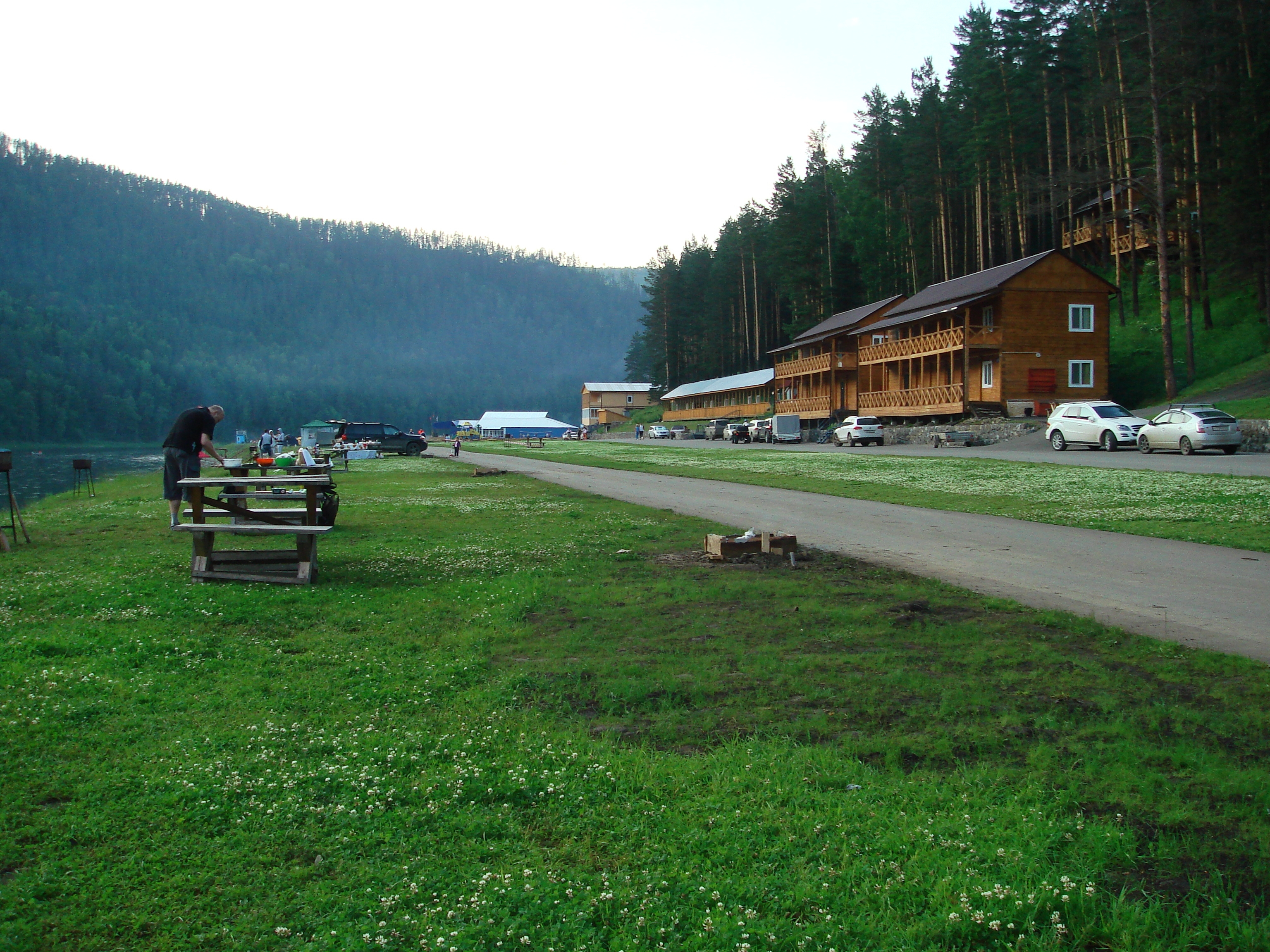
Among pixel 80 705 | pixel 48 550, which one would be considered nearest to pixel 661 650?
pixel 80 705

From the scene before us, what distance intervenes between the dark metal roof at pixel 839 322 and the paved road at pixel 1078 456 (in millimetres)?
20857

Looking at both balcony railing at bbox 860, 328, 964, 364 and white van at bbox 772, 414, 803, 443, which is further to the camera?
white van at bbox 772, 414, 803, 443

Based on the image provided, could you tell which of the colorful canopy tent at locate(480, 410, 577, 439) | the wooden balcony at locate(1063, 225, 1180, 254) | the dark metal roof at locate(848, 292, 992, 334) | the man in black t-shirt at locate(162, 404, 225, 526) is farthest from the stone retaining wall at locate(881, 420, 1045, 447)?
the colorful canopy tent at locate(480, 410, 577, 439)

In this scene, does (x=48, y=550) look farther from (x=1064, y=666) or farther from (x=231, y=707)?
(x=1064, y=666)

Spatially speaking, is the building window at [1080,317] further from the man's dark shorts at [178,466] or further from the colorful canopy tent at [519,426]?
the colorful canopy tent at [519,426]

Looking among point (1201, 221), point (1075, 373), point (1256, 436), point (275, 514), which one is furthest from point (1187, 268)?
point (275, 514)

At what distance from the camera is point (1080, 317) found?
50781 millimetres

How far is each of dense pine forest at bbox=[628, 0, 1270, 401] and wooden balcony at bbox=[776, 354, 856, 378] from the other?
9.36 metres

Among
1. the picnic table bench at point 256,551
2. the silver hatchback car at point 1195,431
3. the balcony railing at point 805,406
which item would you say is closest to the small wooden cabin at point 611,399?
the balcony railing at point 805,406

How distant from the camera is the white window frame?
50.2 m

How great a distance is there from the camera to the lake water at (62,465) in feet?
133

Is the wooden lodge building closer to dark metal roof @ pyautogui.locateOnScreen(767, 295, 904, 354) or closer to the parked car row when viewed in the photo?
dark metal roof @ pyautogui.locateOnScreen(767, 295, 904, 354)

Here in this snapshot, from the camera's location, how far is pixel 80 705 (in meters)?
5.42

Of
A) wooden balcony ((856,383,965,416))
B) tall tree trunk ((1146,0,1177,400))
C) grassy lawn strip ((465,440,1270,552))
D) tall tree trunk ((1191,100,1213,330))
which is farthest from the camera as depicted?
wooden balcony ((856,383,965,416))
